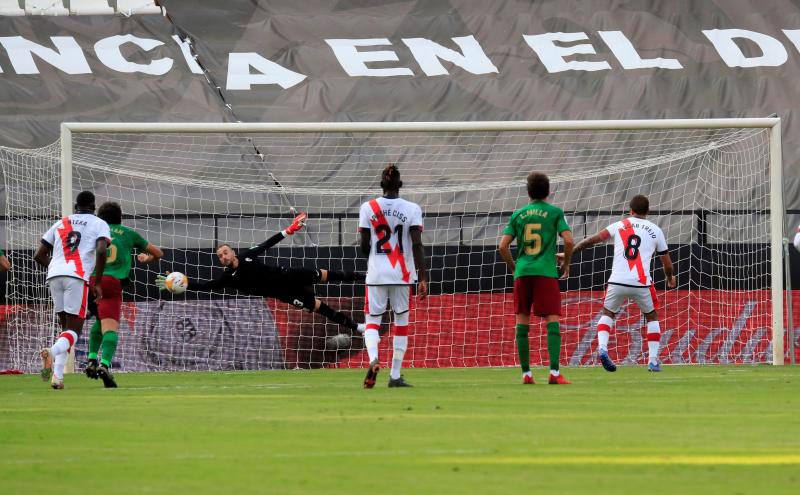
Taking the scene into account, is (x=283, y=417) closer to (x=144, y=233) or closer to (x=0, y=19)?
(x=144, y=233)

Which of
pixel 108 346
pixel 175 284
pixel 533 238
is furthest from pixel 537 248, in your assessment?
pixel 175 284

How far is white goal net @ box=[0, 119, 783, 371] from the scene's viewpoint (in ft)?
63.5

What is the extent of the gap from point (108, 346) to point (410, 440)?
750cm

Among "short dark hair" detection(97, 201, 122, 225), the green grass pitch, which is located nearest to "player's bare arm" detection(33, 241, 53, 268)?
"short dark hair" detection(97, 201, 122, 225)

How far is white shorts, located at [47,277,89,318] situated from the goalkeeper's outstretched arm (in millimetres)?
4699

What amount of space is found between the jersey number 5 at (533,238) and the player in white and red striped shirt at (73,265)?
147 inches

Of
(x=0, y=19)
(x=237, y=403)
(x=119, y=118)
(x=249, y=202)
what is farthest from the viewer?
(x=0, y=19)

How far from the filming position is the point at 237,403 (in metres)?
10.3

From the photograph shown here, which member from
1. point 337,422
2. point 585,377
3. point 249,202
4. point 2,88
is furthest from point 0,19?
point 337,422

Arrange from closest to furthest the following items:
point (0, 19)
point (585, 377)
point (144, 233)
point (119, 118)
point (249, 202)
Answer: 1. point (585, 377)
2. point (144, 233)
3. point (249, 202)
4. point (119, 118)
5. point (0, 19)

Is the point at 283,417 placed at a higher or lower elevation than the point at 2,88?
lower

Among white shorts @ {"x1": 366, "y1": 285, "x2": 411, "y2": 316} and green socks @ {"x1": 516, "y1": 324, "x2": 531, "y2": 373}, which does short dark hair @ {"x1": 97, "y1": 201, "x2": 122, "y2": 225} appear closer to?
white shorts @ {"x1": 366, "y1": 285, "x2": 411, "y2": 316}

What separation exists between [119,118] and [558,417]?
20401mm

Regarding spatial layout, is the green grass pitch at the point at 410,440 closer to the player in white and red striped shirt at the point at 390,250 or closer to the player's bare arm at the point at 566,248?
the player in white and red striped shirt at the point at 390,250
